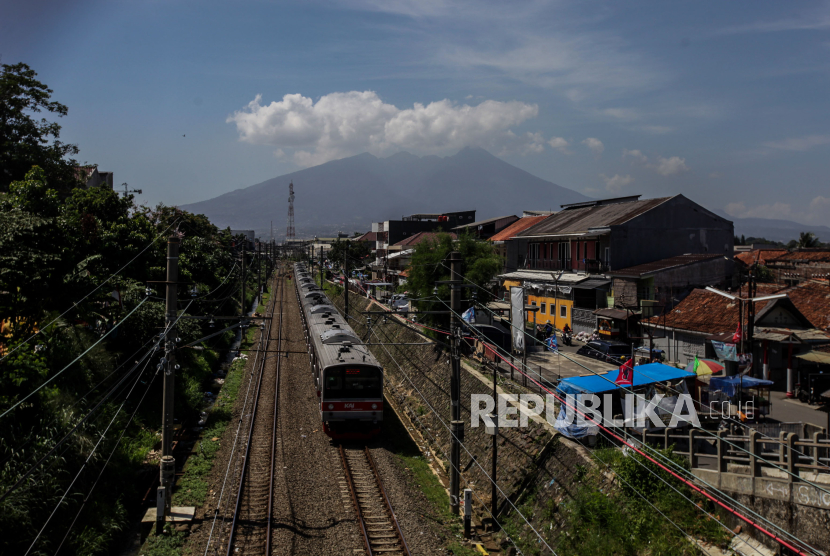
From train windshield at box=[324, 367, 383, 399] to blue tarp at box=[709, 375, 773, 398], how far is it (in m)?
9.69

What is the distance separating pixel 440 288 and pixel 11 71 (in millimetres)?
25425

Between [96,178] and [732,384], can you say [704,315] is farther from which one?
[96,178]

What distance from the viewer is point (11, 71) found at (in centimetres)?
2909

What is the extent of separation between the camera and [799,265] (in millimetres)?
37406

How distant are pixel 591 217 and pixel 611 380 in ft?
74.5

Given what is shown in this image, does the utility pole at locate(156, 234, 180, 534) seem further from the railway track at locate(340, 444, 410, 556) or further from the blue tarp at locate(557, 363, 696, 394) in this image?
the blue tarp at locate(557, 363, 696, 394)

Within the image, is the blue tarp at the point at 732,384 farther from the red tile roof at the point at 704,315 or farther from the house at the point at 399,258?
the house at the point at 399,258

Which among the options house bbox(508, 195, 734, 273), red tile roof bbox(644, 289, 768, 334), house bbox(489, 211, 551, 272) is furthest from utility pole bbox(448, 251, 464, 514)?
house bbox(489, 211, 551, 272)

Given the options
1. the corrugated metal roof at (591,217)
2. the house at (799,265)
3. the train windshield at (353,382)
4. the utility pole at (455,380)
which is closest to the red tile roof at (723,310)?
the corrugated metal roof at (591,217)

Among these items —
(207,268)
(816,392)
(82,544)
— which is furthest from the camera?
(207,268)

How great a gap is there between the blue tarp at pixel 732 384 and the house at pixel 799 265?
2217 cm

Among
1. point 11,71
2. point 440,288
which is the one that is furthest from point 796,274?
point 11,71

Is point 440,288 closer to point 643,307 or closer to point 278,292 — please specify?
point 643,307

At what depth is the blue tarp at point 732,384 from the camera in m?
15.2
